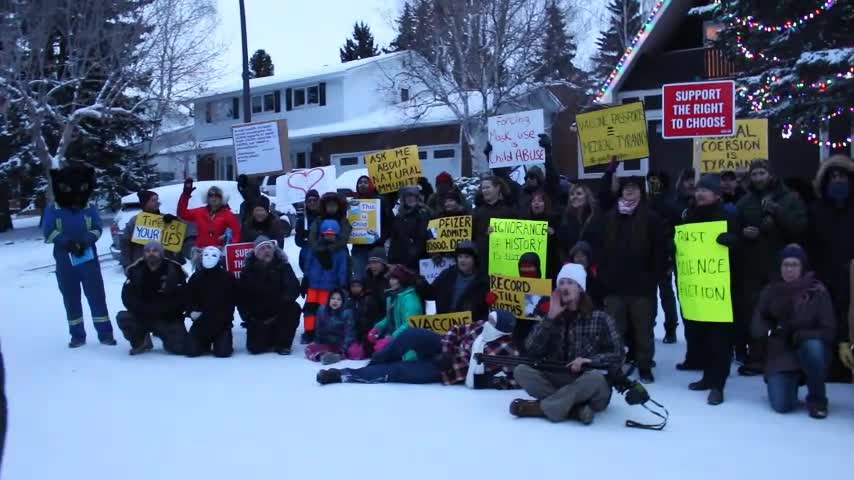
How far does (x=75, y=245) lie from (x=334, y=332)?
3.21 meters

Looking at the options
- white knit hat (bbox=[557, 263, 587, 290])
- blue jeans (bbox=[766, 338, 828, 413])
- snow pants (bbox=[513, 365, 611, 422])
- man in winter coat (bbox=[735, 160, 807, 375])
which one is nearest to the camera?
snow pants (bbox=[513, 365, 611, 422])

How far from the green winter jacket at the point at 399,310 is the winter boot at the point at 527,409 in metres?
2.19

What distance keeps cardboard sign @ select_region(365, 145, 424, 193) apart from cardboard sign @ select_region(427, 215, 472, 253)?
1484mm

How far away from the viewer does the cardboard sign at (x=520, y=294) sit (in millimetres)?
8109

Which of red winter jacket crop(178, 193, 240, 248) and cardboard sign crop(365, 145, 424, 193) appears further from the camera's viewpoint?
cardboard sign crop(365, 145, 424, 193)

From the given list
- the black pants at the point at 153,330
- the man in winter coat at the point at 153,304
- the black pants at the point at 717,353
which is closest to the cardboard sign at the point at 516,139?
the black pants at the point at 717,353

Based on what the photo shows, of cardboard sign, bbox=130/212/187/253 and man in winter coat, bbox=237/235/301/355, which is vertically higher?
cardboard sign, bbox=130/212/187/253

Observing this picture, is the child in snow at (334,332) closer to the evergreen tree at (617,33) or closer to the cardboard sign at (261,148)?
the cardboard sign at (261,148)

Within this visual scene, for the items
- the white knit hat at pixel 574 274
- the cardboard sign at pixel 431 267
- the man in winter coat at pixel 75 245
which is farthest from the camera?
the man in winter coat at pixel 75 245

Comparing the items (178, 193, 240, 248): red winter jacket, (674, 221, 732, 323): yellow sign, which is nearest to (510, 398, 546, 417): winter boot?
(674, 221, 732, 323): yellow sign

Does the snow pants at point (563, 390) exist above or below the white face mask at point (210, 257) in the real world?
below

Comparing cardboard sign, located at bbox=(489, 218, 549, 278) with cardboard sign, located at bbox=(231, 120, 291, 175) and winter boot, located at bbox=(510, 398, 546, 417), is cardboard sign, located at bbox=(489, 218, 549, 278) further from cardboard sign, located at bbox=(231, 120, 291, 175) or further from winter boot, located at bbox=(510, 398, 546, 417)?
cardboard sign, located at bbox=(231, 120, 291, 175)

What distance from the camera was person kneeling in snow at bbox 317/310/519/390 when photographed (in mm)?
7688

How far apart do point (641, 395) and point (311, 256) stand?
487 centimetres
